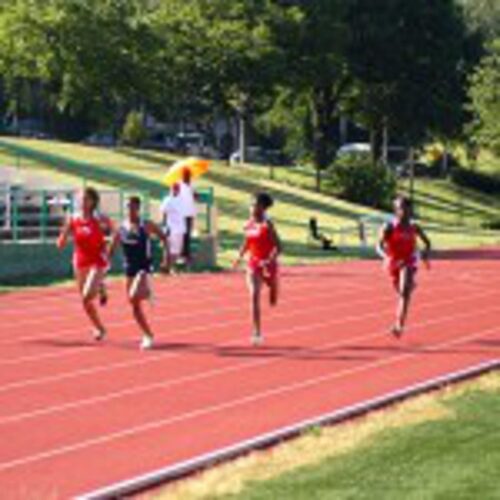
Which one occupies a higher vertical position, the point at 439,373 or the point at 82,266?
the point at 82,266

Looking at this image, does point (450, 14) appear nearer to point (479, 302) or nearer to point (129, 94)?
point (129, 94)

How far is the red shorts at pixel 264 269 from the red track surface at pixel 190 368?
2.55 feet

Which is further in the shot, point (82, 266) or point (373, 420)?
point (82, 266)

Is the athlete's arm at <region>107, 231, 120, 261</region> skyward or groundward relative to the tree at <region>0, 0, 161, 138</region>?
groundward

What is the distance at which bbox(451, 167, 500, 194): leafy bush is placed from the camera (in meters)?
69.6

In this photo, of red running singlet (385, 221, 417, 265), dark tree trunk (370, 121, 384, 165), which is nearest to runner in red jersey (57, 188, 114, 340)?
red running singlet (385, 221, 417, 265)

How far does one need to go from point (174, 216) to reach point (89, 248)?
30.6 ft

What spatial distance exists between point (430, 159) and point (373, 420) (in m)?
70.6

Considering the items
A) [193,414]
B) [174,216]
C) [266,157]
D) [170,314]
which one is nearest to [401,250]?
[170,314]

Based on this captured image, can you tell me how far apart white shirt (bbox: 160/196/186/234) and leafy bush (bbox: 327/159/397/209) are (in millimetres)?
27184

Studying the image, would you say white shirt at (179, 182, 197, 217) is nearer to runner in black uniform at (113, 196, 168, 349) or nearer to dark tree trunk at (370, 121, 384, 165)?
runner in black uniform at (113, 196, 168, 349)

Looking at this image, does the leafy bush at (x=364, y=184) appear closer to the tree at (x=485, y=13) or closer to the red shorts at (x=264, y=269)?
the red shorts at (x=264, y=269)

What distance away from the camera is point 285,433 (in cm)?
1027

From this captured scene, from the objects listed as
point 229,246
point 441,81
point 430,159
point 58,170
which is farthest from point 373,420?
point 430,159
